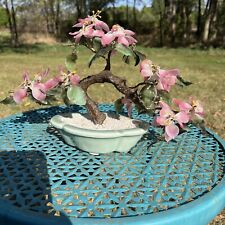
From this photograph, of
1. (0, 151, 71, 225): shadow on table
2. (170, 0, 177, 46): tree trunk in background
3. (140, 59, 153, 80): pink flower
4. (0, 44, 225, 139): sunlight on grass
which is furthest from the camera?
(170, 0, 177, 46): tree trunk in background

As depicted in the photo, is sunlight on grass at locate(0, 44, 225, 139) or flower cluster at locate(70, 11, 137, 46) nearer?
flower cluster at locate(70, 11, 137, 46)

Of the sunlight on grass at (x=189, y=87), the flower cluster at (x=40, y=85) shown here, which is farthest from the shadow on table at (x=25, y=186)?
the sunlight on grass at (x=189, y=87)

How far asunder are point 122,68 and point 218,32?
11.1 meters

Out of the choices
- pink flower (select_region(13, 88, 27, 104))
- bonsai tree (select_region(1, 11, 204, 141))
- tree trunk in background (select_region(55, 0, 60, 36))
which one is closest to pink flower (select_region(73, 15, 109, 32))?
bonsai tree (select_region(1, 11, 204, 141))

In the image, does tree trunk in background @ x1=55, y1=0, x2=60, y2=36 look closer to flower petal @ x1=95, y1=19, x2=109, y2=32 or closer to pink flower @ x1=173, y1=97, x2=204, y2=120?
flower petal @ x1=95, y1=19, x2=109, y2=32

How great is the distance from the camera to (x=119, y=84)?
1.48 meters

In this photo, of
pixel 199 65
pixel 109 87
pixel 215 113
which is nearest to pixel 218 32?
pixel 199 65

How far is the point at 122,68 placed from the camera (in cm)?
904

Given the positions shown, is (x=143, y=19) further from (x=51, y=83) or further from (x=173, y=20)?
(x=51, y=83)

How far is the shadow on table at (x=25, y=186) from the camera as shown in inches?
41.4

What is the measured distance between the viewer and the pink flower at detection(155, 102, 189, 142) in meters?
1.32

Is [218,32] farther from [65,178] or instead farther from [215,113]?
[65,178]

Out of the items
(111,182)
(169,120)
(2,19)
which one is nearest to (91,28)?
(169,120)

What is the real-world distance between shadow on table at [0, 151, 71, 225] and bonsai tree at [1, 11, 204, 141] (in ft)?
0.83
